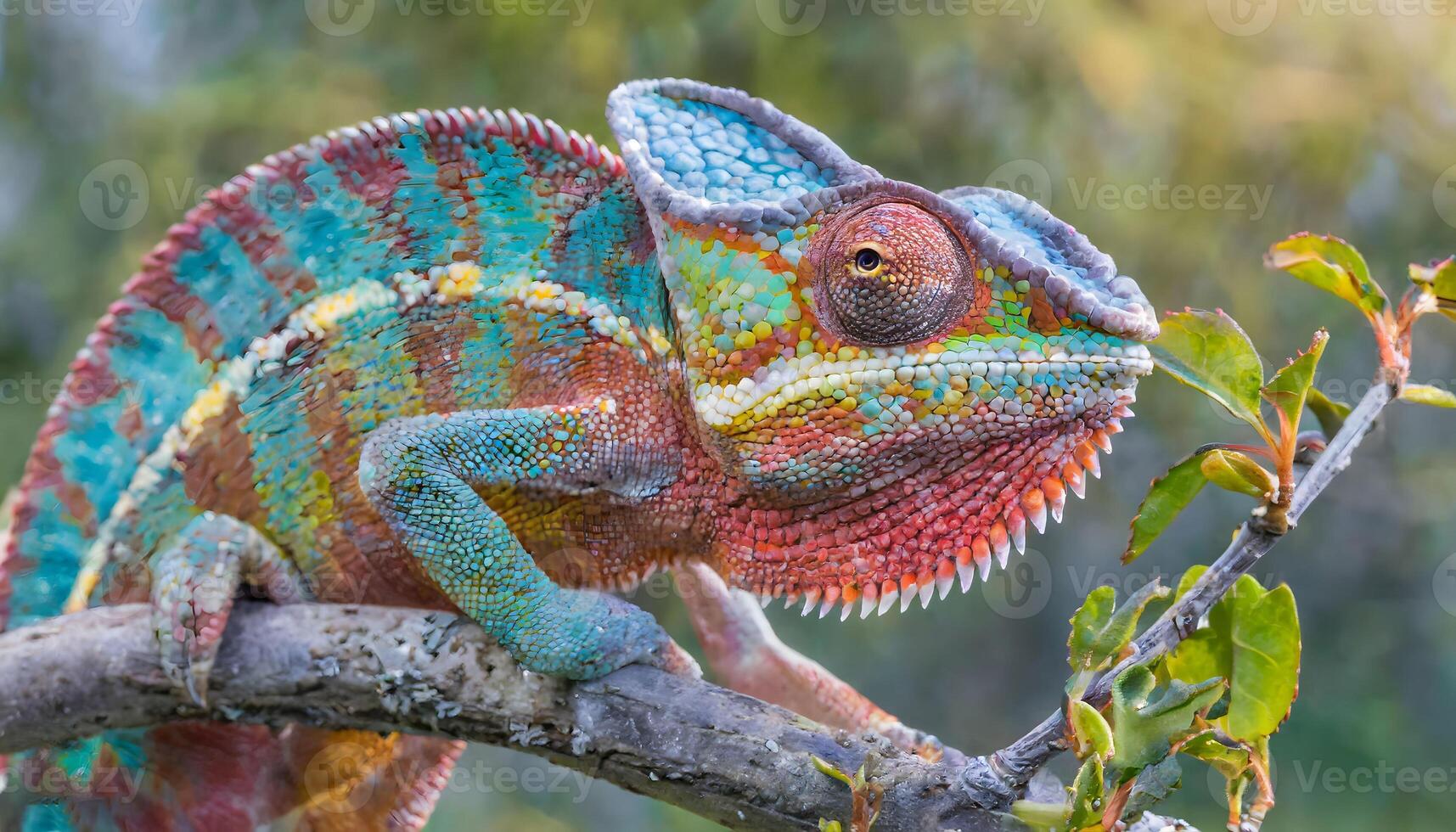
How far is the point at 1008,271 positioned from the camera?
6.86ft

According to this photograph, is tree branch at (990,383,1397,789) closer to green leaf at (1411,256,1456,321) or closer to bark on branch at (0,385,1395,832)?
bark on branch at (0,385,1395,832)

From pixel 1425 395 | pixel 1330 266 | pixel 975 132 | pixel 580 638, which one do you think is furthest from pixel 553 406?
pixel 975 132

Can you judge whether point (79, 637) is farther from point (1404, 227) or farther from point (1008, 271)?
point (1404, 227)

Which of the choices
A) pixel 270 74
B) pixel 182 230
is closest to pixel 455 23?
pixel 270 74

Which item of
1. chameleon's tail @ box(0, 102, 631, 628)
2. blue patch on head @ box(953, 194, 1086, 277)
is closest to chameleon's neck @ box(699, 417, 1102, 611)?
blue patch on head @ box(953, 194, 1086, 277)

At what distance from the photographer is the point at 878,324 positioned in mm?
2107

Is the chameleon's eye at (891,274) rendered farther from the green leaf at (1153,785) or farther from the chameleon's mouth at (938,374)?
the green leaf at (1153,785)

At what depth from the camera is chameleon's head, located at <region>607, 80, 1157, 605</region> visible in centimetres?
207

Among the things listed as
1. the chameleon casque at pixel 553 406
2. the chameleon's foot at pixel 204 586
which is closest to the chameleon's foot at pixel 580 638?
the chameleon casque at pixel 553 406

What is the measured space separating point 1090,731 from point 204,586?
1772 mm

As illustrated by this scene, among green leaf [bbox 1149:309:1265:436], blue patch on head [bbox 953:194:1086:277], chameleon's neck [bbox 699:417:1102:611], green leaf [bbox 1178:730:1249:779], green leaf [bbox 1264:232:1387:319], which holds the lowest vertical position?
green leaf [bbox 1178:730:1249:779]

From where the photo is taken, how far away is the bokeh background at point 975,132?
5.19 m

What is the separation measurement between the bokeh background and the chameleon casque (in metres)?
2.49

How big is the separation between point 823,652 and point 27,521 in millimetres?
4462
